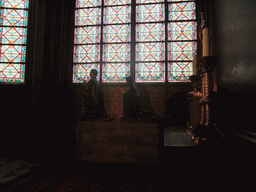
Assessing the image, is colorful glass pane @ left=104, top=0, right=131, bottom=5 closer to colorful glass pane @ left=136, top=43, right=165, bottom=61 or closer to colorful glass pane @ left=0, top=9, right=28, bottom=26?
colorful glass pane @ left=136, top=43, right=165, bottom=61

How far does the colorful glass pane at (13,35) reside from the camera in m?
4.38

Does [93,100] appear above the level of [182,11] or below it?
below

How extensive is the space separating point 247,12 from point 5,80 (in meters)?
5.62

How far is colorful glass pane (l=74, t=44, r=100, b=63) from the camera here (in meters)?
4.34

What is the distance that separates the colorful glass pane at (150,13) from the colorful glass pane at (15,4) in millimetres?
3536

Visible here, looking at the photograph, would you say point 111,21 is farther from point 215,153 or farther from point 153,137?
point 215,153

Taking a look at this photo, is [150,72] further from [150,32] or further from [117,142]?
[117,142]

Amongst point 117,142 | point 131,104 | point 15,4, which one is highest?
point 15,4

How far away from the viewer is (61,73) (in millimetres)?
4207

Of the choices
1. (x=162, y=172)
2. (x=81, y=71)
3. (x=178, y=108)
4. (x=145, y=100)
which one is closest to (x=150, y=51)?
(x=145, y=100)

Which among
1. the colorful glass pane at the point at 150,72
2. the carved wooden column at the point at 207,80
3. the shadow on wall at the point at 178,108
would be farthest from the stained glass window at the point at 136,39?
the carved wooden column at the point at 207,80

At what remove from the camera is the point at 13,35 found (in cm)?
440

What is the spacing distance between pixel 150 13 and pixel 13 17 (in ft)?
14.1

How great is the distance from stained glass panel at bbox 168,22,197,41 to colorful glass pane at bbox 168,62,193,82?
0.76 m
